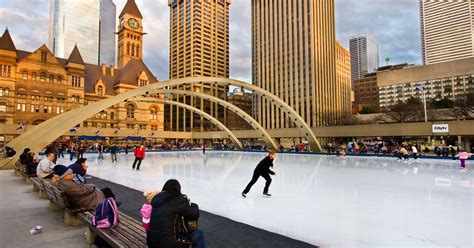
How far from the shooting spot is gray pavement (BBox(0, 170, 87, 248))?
169 inches

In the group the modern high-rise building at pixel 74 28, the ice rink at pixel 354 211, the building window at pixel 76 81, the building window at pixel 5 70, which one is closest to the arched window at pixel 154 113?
the building window at pixel 76 81

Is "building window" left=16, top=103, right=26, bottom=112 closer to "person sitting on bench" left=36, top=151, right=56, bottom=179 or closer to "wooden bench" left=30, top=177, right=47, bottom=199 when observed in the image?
"wooden bench" left=30, top=177, right=47, bottom=199

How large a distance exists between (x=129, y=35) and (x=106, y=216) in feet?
313

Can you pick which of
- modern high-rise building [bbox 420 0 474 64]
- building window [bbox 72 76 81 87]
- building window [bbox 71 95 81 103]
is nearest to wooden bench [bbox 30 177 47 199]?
building window [bbox 71 95 81 103]

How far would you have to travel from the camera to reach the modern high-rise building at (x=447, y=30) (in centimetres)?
15700

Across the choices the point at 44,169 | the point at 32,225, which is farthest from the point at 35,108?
the point at 32,225

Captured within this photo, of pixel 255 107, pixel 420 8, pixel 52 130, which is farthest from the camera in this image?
pixel 420 8

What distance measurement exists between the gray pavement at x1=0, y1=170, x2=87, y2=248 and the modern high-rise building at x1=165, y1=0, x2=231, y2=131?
104 m

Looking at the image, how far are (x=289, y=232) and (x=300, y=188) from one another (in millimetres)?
4859

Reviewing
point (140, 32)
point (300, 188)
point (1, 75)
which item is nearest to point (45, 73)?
point (1, 75)

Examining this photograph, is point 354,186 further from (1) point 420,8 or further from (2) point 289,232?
(1) point 420,8

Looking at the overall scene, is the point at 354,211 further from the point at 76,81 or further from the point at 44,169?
the point at 76,81

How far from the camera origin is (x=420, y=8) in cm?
18912

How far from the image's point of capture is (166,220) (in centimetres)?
289
